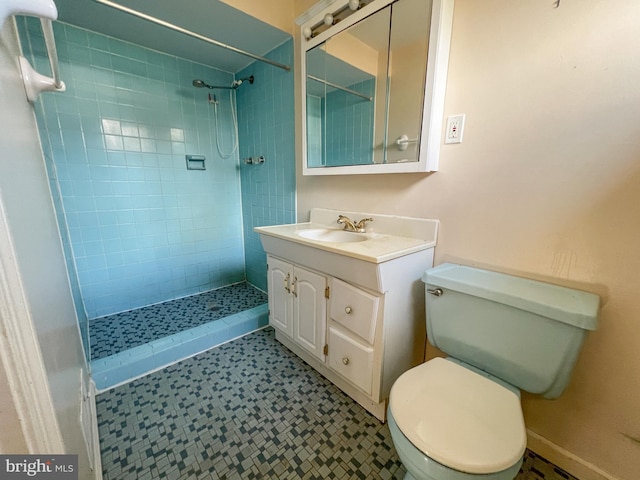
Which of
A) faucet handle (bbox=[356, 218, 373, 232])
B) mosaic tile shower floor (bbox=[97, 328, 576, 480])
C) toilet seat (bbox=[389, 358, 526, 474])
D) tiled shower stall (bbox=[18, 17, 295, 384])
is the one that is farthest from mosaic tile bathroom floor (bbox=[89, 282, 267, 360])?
toilet seat (bbox=[389, 358, 526, 474])

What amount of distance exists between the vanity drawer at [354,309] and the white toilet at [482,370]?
0.24 meters

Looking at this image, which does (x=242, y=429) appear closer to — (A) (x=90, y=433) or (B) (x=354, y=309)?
(A) (x=90, y=433)

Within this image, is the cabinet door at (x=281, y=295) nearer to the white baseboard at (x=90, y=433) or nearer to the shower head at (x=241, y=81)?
the white baseboard at (x=90, y=433)

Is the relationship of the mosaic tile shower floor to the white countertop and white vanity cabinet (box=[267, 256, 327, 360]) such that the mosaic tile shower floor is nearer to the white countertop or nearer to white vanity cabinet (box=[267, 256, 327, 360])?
white vanity cabinet (box=[267, 256, 327, 360])

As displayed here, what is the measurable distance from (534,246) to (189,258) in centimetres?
264

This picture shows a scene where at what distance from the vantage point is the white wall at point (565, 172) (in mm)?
810

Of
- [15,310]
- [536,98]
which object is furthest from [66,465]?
[536,98]

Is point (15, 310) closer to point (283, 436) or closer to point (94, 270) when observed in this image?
point (283, 436)

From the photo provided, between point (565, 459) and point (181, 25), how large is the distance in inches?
124

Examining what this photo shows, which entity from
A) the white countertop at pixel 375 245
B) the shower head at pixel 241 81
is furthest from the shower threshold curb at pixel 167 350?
the shower head at pixel 241 81

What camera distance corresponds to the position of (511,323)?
89 centimetres

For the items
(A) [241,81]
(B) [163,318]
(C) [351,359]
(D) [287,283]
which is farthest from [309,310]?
(A) [241,81]

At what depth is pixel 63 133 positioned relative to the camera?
72.1 inches
